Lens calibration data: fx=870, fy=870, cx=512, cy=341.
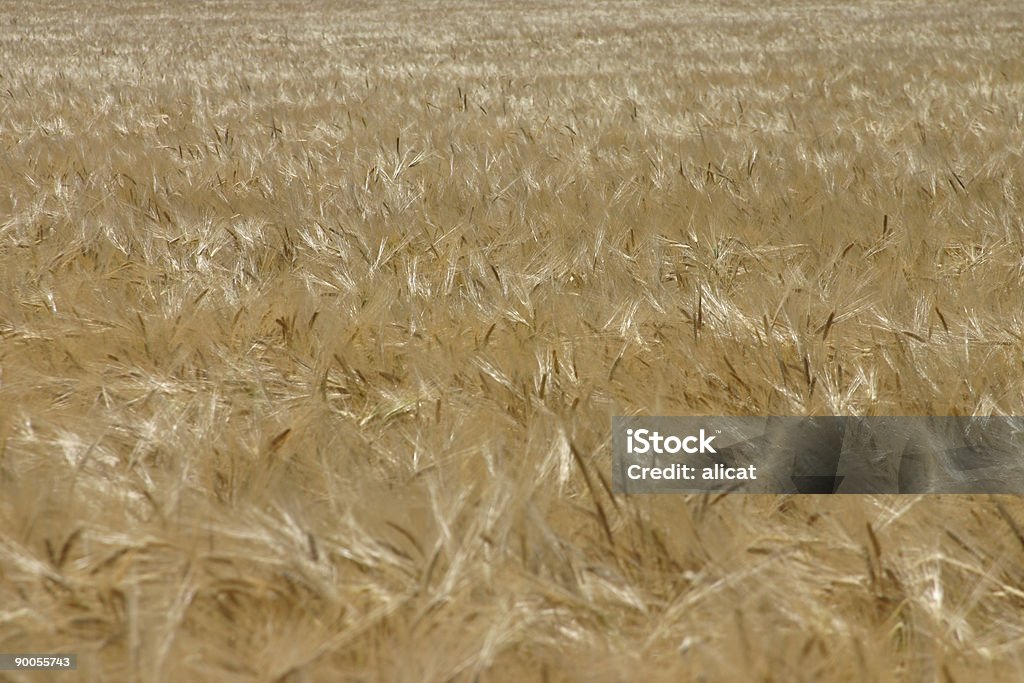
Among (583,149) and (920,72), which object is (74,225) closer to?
(583,149)

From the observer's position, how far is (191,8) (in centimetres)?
2784

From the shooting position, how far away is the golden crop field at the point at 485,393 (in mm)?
926

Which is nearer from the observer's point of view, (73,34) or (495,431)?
(495,431)

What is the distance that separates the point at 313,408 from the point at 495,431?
0.30m

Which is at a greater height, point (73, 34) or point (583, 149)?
point (73, 34)

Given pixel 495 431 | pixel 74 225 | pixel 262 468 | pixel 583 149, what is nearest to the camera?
pixel 262 468

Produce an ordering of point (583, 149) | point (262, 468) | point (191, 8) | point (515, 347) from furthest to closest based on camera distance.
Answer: point (191, 8) < point (583, 149) < point (515, 347) < point (262, 468)

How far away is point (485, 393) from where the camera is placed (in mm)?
1525

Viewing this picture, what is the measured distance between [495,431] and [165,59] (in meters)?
10.2

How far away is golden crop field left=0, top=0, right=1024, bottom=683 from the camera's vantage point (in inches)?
36.4

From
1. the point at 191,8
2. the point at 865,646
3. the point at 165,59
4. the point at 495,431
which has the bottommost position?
the point at 865,646

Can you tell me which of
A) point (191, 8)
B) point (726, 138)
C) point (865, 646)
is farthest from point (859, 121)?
point (191, 8)

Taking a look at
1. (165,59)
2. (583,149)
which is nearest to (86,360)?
(583,149)

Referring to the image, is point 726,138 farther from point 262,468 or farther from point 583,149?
point 262,468
